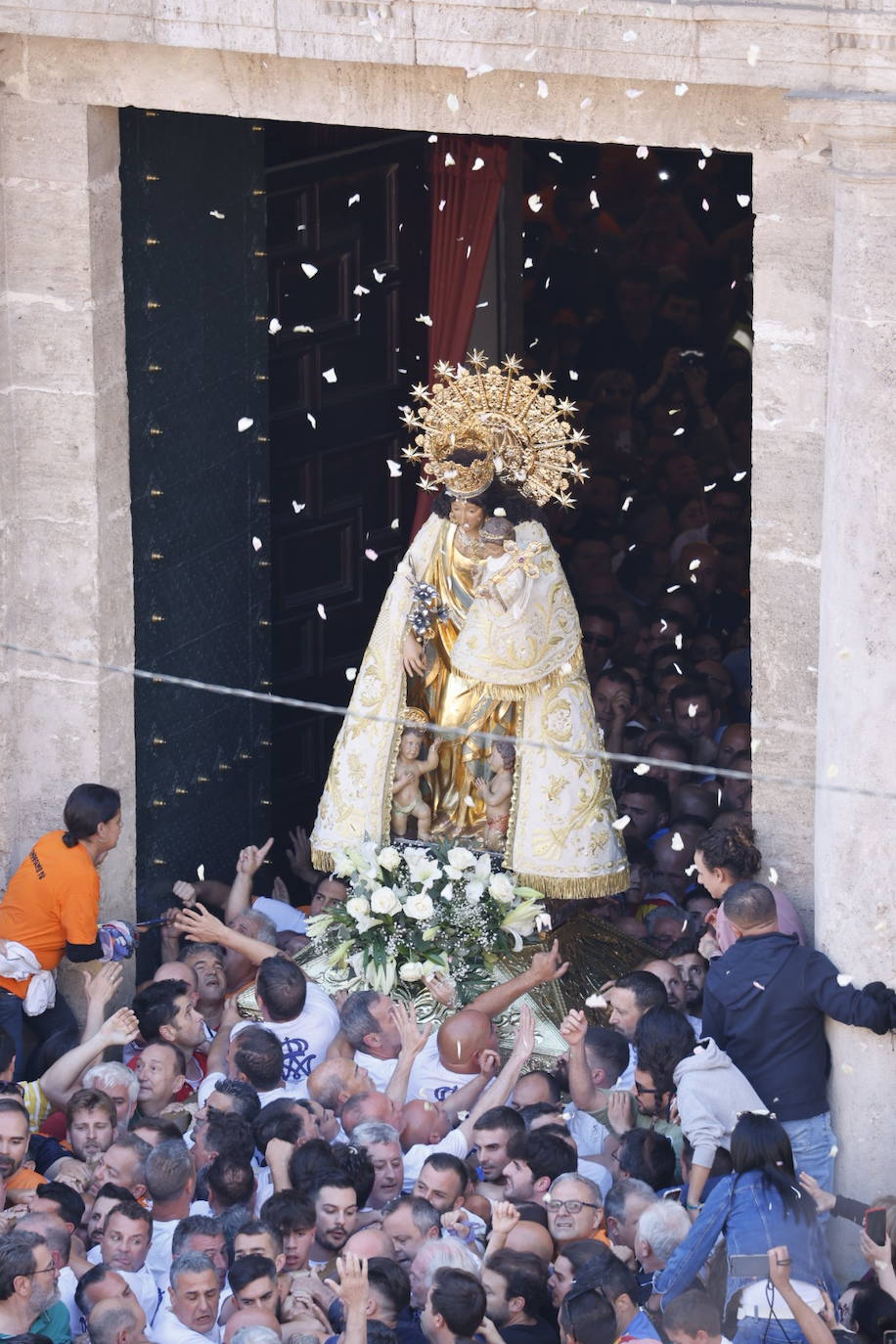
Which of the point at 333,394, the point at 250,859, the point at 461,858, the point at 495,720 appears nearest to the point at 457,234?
the point at 333,394

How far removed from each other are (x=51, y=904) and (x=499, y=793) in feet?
4.96

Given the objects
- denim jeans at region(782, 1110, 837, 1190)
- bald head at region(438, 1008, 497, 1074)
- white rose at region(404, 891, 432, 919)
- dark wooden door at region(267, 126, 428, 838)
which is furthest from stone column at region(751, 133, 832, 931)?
dark wooden door at region(267, 126, 428, 838)

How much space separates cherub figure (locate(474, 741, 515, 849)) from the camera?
9.09 meters

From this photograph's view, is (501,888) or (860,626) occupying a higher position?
(860,626)

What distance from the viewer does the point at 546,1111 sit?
7.68 m

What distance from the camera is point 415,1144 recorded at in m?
7.87

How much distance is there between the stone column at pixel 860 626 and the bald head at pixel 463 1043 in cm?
108

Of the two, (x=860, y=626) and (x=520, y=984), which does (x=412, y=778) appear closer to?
(x=520, y=984)

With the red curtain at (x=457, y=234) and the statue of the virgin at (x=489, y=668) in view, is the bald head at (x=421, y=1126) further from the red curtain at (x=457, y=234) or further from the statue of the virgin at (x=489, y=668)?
the red curtain at (x=457, y=234)

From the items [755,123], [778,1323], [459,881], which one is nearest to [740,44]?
[755,123]

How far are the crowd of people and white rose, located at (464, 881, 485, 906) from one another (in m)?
0.33

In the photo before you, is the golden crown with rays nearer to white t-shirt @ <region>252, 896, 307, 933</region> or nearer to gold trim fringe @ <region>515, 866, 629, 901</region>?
gold trim fringe @ <region>515, 866, 629, 901</region>

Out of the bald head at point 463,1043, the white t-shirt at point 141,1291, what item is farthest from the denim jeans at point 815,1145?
the white t-shirt at point 141,1291

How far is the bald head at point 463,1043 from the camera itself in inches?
327
